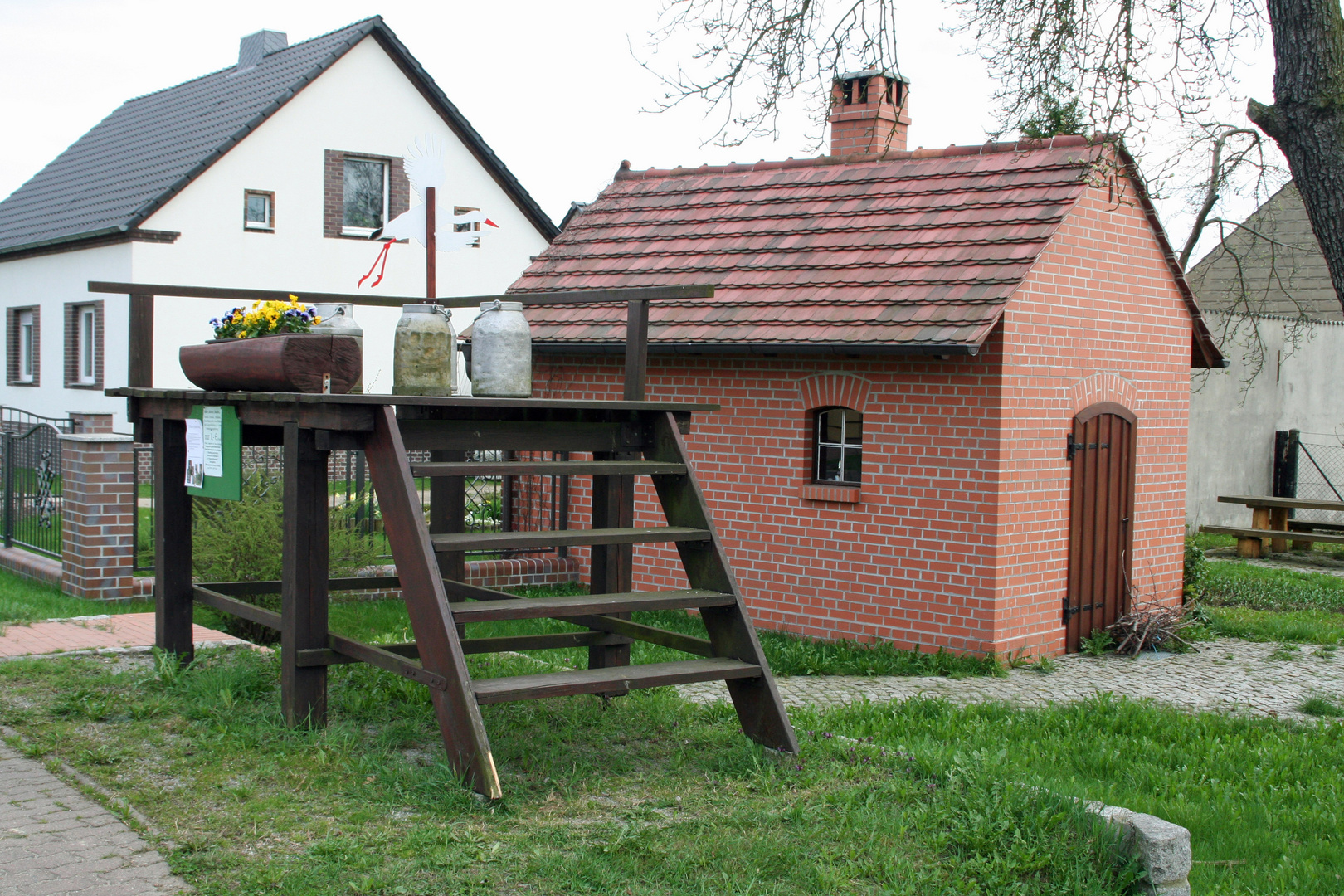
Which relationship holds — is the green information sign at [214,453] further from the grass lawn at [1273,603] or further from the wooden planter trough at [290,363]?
the grass lawn at [1273,603]

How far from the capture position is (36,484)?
11578mm

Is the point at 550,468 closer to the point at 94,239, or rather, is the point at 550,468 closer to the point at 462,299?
the point at 462,299

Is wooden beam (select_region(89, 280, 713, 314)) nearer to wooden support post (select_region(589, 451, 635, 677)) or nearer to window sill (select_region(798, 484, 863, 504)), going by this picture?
wooden support post (select_region(589, 451, 635, 677))

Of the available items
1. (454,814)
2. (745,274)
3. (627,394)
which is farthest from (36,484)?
(454,814)

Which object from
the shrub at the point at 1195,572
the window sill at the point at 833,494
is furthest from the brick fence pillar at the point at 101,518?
the shrub at the point at 1195,572

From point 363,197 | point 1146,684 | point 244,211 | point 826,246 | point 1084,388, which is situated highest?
point 363,197

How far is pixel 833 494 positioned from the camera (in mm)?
10266

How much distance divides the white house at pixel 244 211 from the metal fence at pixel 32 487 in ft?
27.4

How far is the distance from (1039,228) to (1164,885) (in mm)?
6452

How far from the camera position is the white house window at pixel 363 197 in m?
22.7

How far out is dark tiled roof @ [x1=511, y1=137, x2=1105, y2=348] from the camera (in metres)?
9.73

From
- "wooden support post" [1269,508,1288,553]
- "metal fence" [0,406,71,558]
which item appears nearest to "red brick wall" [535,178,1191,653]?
"metal fence" [0,406,71,558]

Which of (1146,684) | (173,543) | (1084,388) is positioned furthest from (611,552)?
(1084,388)

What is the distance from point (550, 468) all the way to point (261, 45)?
22904mm
